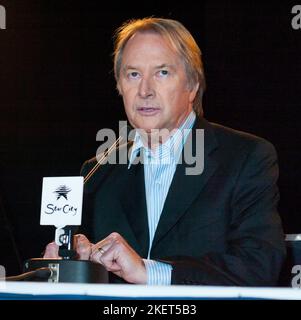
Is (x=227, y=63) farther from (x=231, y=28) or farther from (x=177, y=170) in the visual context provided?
(x=177, y=170)

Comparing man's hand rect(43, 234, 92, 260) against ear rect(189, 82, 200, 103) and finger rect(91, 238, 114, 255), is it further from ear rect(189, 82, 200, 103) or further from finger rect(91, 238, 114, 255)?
ear rect(189, 82, 200, 103)

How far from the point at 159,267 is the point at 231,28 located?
152 cm

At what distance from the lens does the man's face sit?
201 cm

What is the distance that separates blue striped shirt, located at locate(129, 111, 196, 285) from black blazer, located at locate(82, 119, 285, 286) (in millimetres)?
22

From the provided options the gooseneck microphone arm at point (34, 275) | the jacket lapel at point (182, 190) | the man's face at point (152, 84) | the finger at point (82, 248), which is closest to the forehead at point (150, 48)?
the man's face at point (152, 84)

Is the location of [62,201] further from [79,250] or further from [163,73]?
[163,73]

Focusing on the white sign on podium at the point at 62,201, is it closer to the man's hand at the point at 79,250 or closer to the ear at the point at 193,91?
the man's hand at the point at 79,250

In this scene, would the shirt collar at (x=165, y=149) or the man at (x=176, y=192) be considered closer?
the man at (x=176, y=192)

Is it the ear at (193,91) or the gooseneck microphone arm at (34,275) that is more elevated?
the ear at (193,91)

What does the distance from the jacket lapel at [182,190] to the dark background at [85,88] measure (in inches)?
36.7

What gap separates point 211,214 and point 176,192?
0.38 feet

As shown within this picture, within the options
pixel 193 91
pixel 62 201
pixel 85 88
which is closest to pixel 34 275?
pixel 62 201

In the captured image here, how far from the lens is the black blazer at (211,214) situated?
5.55 ft

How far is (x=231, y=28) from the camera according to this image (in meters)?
2.88
